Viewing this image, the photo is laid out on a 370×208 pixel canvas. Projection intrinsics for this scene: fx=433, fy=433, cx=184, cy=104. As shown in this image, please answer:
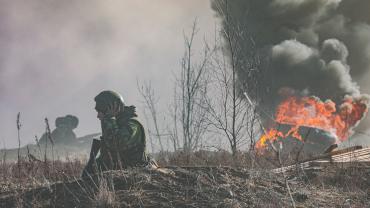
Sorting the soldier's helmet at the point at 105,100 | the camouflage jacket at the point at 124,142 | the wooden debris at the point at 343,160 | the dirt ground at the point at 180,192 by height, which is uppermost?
the soldier's helmet at the point at 105,100

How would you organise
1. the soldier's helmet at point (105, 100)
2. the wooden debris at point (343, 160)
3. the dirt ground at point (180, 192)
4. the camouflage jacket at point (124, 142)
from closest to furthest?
the dirt ground at point (180, 192) → the camouflage jacket at point (124, 142) → the soldier's helmet at point (105, 100) → the wooden debris at point (343, 160)

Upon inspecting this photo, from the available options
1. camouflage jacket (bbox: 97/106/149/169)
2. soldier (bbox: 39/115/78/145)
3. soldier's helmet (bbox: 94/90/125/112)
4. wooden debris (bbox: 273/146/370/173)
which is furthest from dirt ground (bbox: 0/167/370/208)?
soldier (bbox: 39/115/78/145)

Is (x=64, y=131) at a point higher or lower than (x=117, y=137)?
higher

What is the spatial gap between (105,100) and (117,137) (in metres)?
0.66

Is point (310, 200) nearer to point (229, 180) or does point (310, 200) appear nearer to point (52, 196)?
point (229, 180)

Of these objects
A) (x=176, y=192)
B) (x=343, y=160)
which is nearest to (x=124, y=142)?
(x=176, y=192)

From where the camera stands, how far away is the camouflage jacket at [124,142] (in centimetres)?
591

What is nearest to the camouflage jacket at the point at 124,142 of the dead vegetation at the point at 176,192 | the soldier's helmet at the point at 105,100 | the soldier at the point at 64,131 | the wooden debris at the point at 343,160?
the soldier's helmet at the point at 105,100

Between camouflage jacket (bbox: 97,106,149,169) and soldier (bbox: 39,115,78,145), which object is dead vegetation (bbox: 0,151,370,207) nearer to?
camouflage jacket (bbox: 97,106,149,169)

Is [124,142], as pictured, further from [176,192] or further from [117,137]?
[176,192]

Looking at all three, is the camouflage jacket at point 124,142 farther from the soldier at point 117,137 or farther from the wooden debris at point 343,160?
the wooden debris at point 343,160

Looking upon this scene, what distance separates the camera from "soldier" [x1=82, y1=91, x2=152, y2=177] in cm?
594

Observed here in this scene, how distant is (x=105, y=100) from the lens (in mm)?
6316

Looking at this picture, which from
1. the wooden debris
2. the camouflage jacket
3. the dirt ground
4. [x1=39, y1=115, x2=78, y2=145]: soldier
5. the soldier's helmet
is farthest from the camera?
[x1=39, y1=115, x2=78, y2=145]: soldier
